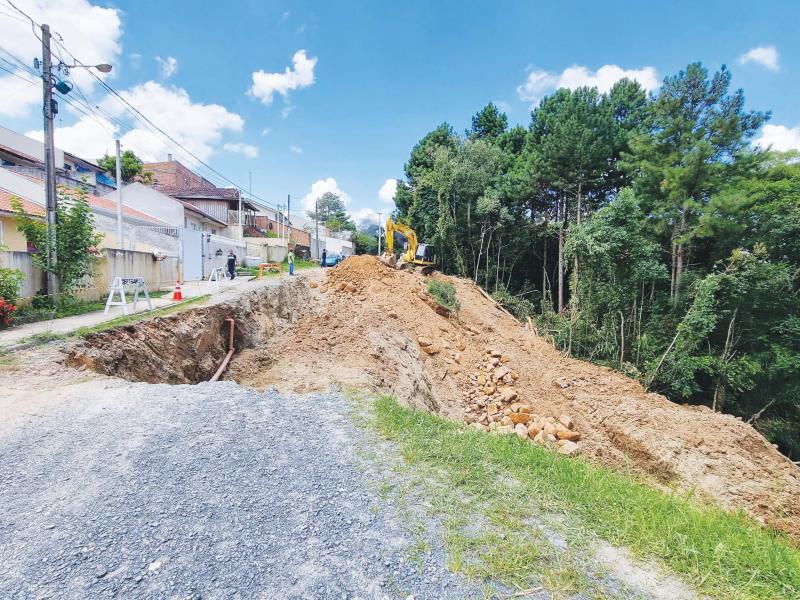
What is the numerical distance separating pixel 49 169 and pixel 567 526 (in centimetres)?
1170

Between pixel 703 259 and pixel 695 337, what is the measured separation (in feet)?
15.2

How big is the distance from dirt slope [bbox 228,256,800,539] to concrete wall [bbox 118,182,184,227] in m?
15.0

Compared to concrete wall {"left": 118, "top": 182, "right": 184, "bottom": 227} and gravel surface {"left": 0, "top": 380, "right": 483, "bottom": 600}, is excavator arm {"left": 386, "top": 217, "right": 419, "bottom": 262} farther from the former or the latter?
gravel surface {"left": 0, "top": 380, "right": 483, "bottom": 600}

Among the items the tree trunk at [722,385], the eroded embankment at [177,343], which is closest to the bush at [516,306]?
the tree trunk at [722,385]

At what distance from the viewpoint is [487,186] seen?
2208 cm

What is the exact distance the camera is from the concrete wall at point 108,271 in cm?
832

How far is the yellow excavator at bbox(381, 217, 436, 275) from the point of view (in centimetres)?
1811

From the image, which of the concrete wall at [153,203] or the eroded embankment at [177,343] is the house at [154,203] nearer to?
the concrete wall at [153,203]

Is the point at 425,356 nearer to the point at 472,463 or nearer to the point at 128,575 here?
the point at 472,463

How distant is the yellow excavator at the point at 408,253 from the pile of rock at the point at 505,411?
24.6ft

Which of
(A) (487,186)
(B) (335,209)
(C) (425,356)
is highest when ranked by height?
(B) (335,209)

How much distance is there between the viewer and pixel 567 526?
8.21 feet

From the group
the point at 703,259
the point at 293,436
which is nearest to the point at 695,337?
the point at 703,259

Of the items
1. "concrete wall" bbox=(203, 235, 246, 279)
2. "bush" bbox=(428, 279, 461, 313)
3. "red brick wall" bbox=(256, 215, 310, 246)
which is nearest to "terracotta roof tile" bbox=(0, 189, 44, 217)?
"concrete wall" bbox=(203, 235, 246, 279)
